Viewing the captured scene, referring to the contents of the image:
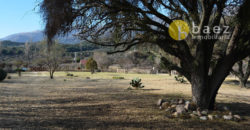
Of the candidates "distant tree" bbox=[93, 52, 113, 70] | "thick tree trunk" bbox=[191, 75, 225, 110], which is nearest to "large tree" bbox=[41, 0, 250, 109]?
"thick tree trunk" bbox=[191, 75, 225, 110]

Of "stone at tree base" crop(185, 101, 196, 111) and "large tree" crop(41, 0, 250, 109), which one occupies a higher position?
"large tree" crop(41, 0, 250, 109)

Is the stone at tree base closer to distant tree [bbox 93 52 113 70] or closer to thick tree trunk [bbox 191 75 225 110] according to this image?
thick tree trunk [bbox 191 75 225 110]

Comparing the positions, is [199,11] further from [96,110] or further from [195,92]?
[96,110]

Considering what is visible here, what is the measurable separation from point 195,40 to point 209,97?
184 centimetres

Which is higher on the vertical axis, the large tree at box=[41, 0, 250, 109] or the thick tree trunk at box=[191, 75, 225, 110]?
the large tree at box=[41, 0, 250, 109]

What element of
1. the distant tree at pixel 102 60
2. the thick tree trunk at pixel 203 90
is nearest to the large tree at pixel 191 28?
the thick tree trunk at pixel 203 90

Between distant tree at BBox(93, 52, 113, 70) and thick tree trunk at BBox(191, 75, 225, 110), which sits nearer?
thick tree trunk at BBox(191, 75, 225, 110)

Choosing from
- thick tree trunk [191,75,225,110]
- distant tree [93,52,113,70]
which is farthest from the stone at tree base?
distant tree [93,52,113,70]

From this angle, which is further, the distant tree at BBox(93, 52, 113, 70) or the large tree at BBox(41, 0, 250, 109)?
the distant tree at BBox(93, 52, 113, 70)

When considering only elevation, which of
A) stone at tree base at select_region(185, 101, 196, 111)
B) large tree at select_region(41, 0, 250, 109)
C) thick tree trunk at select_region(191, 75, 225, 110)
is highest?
large tree at select_region(41, 0, 250, 109)

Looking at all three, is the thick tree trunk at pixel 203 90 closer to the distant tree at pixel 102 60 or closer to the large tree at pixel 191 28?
the large tree at pixel 191 28

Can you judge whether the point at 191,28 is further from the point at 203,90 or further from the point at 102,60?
the point at 102,60

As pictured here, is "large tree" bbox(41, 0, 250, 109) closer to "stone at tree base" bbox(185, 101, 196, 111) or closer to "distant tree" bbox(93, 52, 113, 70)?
"stone at tree base" bbox(185, 101, 196, 111)

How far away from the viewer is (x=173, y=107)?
643 cm
